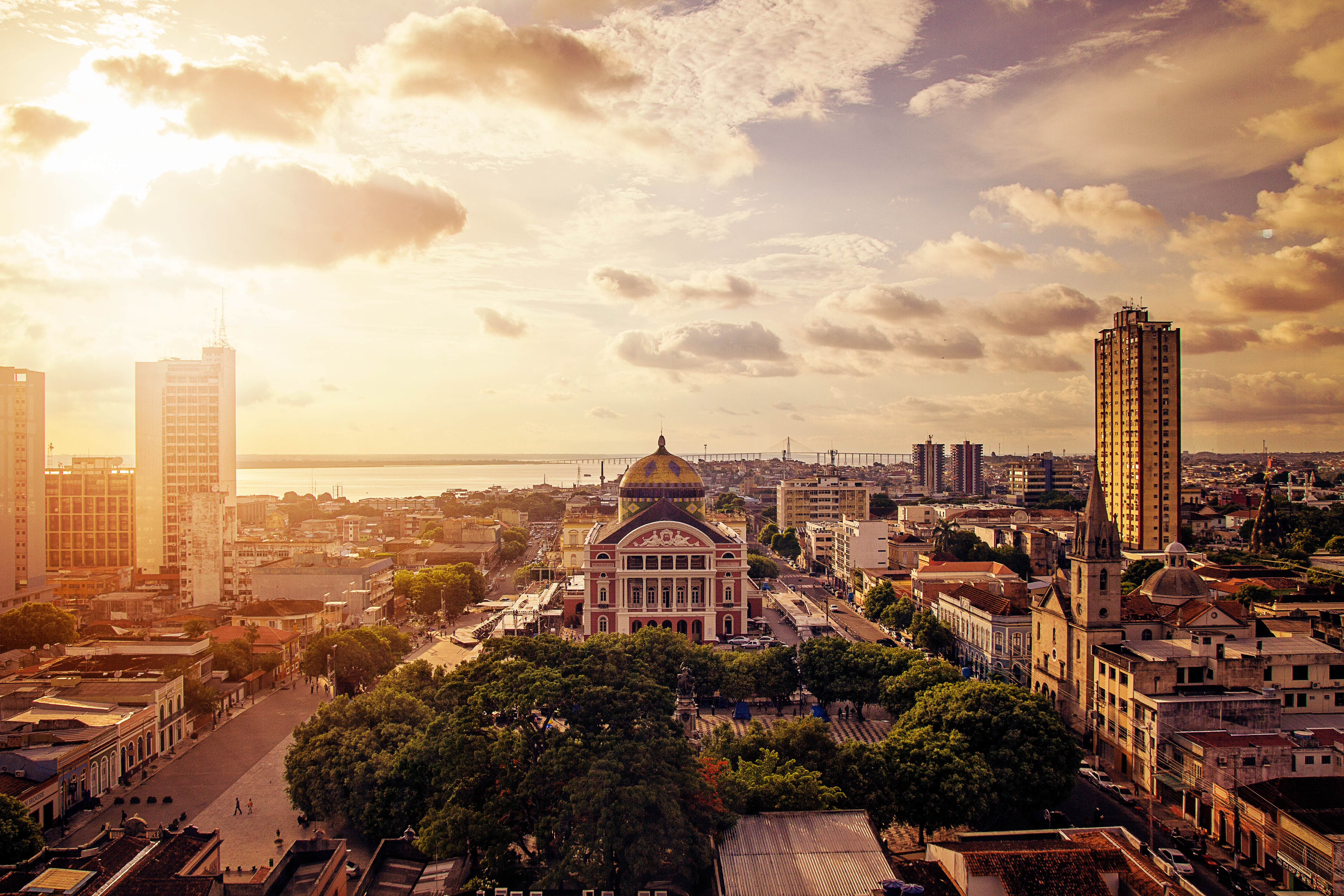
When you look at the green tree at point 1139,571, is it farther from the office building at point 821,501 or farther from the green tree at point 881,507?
the green tree at point 881,507

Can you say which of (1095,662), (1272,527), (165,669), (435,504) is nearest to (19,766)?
(165,669)

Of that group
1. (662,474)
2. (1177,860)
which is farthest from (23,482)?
(1177,860)

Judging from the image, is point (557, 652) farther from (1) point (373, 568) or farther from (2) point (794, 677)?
(1) point (373, 568)

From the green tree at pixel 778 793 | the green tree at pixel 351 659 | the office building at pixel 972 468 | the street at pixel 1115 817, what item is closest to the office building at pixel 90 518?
the green tree at pixel 351 659

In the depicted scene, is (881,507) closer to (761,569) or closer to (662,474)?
(761,569)

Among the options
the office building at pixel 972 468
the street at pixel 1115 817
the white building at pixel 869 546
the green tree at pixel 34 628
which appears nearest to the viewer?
the street at pixel 1115 817

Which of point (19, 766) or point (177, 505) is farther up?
point (177, 505)
